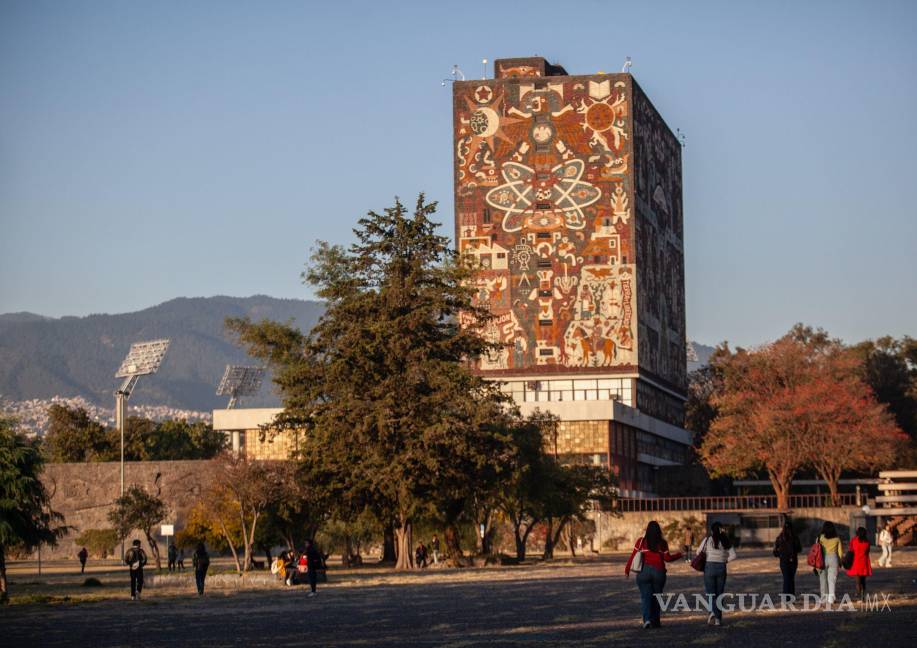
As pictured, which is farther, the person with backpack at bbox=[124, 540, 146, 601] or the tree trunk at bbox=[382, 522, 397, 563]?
the tree trunk at bbox=[382, 522, 397, 563]

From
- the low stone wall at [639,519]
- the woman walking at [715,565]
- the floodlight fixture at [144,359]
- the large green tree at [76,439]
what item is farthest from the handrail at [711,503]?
the woman walking at [715,565]

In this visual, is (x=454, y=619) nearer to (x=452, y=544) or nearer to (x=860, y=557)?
(x=860, y=557)

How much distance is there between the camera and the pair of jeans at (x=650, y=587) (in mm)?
22656

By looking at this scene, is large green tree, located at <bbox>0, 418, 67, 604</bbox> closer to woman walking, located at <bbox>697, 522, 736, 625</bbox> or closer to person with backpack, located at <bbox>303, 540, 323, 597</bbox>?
person with backpack, located at <bbox>303, 540, 323, 597</bbox>

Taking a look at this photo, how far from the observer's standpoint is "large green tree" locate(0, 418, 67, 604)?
41.6 metres

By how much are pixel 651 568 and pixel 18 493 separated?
2461 centimetres

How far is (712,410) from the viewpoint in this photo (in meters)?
128

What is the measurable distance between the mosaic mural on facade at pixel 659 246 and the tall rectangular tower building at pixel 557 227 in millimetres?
1121

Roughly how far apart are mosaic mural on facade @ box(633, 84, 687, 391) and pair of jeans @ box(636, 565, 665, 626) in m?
87.1

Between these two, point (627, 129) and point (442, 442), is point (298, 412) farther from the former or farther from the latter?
point (627, 129)

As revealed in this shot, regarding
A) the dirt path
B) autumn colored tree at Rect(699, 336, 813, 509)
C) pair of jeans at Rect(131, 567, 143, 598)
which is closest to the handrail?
autumn colored tree at Rect(699, 336, 813, 509)

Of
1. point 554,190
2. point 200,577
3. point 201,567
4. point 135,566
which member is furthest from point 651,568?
point 554,190

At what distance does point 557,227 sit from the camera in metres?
108

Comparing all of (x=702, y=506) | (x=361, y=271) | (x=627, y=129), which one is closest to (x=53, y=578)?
(x=361, y=271)
